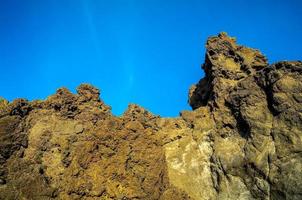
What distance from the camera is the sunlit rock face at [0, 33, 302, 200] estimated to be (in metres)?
22.9

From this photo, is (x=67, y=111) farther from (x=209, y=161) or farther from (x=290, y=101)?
(x=290, y=101)

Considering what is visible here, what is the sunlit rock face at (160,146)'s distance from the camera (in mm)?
22875

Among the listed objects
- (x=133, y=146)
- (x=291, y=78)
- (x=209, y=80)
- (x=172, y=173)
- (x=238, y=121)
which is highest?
(x=209, y=80)

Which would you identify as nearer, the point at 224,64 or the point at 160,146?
the point at 160,146

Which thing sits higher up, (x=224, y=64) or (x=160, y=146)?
(x=224, y=64)

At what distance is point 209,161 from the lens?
89.4 ft

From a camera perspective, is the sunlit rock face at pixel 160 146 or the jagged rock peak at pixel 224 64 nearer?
the sunlit rock face at pixel 160 146

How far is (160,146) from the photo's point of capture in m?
28.0

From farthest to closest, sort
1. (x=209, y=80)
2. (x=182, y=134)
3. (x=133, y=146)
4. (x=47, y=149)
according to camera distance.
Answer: (x=209, y=80) → (x=182, y=134) → (x=133, y=146) → (x=47, y=149)

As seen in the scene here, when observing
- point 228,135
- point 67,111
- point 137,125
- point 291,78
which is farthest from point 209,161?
point 67,111

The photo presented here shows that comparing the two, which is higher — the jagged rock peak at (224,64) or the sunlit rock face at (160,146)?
the jagged rock peak at (224,64)

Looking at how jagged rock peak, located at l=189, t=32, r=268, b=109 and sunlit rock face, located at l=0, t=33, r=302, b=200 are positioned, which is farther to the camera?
jagged rock peak, located at l=189, t=32, r=268, b=109

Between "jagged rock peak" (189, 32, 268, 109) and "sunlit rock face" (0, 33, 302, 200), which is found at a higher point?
"jagged rock peak" (189, 32, 268, 109)

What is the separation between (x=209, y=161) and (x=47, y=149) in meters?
13.0
